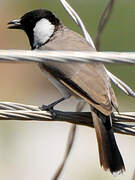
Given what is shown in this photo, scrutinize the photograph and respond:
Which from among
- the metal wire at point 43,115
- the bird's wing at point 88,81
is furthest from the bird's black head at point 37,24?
the metal wire at point 43,115

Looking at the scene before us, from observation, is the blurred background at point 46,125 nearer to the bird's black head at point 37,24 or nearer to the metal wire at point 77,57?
the bird's black head at point 37,24

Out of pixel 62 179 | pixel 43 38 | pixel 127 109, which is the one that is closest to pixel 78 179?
pixel 62 179

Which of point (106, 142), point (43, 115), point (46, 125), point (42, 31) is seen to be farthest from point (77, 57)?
point (46, 125)

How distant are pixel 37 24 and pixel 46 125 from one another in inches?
179

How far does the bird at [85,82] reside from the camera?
14.1 ft

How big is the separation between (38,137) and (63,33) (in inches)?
176

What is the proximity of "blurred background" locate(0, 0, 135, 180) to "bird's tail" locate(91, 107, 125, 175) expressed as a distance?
379 cm

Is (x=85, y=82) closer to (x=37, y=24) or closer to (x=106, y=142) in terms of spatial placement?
(x=106, y=142)

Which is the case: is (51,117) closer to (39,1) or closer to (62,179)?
(62,179)

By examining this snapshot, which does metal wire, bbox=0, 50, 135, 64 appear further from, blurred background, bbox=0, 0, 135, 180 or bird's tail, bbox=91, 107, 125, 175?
blurred background, bbox=0, 0, 135, 180

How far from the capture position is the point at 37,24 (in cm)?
569

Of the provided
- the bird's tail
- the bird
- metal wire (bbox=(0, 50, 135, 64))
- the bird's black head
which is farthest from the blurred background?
metal wire (bbox=(0, 50, 135, 64))

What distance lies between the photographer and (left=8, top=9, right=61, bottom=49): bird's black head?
18.4 feet

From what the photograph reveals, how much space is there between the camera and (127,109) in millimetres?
10898
